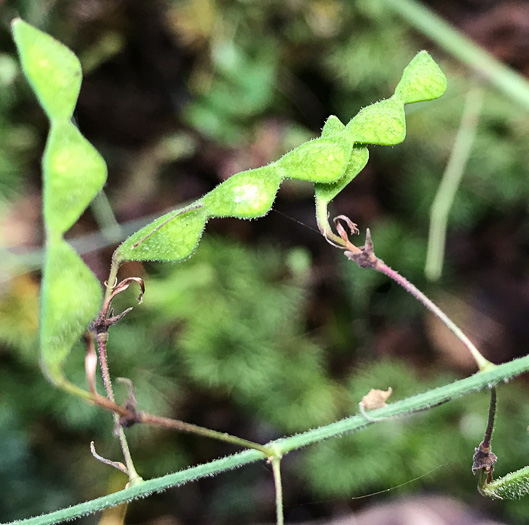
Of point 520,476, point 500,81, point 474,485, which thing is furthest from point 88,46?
point 474,485

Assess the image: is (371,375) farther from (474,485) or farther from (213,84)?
(213,84)

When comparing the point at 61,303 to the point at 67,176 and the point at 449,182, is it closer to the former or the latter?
the point at 67,176

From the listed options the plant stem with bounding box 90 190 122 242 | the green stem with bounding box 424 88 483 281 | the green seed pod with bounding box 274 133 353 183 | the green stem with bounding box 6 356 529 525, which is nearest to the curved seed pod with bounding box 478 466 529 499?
the green stem with bounding box 6 356 529 525

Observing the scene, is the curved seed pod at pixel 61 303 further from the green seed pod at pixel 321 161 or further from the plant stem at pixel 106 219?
the plant stem at pixel 106 219

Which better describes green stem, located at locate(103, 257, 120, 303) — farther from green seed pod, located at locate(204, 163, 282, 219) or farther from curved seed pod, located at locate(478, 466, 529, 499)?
curved seed pod, located at locate(478, 466, 529, 499)

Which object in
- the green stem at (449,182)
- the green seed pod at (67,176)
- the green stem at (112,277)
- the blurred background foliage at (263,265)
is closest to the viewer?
the green seed pod at (67,176)

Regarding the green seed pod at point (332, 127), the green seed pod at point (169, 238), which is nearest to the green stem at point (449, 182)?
the green seed pod at point (332, 127)
